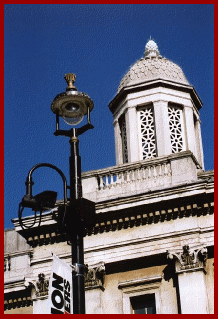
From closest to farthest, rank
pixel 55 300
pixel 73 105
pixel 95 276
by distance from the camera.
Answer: pixel 55 300 → pixel 73 105 → pixel 95 276

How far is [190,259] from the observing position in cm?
2077

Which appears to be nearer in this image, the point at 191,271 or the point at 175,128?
the point at 191,271

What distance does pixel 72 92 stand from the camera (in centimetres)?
1162

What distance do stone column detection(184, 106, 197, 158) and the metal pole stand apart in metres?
14.1

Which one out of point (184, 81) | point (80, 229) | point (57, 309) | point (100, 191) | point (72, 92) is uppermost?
point (184, 81)

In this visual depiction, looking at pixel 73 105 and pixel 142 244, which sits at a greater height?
pixel 142 244

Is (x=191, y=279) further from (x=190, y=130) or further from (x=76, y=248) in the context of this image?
(x=76, y=248)

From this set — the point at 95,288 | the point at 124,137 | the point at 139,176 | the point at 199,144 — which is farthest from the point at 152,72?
the point at 95,288

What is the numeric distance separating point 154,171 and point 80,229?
12327 millimetres

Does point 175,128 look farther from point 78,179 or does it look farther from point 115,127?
point 78,179

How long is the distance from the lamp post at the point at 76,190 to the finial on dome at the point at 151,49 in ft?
52.0

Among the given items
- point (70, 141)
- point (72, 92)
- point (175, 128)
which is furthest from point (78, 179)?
point (175, 128)

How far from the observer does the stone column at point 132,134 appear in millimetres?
24891

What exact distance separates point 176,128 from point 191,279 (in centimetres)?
672
